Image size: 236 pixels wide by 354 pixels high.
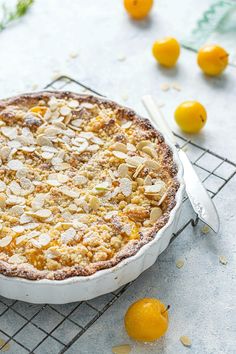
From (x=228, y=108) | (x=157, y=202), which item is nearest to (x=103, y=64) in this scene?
(x=228, y=108)

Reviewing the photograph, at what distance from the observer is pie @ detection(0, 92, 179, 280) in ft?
7.42

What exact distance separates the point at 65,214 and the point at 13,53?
1528mm

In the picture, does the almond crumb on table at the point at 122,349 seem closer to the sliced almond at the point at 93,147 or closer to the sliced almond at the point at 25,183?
the sliced almond at the point at 25,183

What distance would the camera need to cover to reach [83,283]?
2.19 m

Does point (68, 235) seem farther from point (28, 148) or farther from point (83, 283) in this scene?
point (28, 148)

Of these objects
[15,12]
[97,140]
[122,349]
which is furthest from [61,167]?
[15,12]

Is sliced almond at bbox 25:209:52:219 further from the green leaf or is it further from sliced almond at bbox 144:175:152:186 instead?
the green leaf

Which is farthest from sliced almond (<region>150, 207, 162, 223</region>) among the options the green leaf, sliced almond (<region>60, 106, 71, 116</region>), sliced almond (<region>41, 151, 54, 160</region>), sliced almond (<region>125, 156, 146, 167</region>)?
the green leaf

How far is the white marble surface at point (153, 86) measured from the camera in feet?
7.84

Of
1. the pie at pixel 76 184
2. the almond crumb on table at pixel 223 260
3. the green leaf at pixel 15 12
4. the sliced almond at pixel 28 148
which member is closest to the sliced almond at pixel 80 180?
the pie at pixel 76 184

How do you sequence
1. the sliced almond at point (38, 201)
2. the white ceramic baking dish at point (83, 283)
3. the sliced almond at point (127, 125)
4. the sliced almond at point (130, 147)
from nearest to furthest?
the white ceramic baking dish at point (83, 283) → the sliced almond at point (38, 201) → the sliced almond at point (130, 147) → the sliced almond at point (127, 125)

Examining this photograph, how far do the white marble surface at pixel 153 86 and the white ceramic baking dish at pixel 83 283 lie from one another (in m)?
0.18

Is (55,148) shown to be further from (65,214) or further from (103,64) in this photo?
(103,64)

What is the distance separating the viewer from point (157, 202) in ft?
8.02
